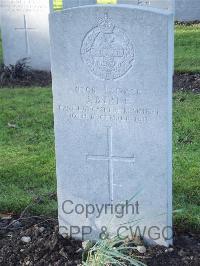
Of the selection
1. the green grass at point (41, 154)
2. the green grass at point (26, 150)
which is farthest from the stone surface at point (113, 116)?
the green grass at point (26, 150)

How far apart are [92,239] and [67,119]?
2.72ft

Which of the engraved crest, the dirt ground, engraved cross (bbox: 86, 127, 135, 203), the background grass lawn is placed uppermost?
the engraved crest

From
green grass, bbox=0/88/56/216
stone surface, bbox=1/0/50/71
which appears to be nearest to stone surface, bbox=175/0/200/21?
stone surface, bbox=1/0/50/71

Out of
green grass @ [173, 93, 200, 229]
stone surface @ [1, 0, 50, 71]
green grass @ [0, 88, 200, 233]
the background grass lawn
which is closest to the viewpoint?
green grass @ [173, 93, 200, 229]

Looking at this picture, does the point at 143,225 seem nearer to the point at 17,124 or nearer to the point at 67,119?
the point at 67,119

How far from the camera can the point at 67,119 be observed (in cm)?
375

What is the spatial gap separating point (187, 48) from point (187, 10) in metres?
4.87

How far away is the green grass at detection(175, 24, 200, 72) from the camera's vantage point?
923 cm

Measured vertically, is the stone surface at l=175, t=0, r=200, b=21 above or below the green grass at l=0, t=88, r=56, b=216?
above

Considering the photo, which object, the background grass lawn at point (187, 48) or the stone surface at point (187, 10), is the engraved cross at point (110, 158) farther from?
the stone surface at point (187, 10)

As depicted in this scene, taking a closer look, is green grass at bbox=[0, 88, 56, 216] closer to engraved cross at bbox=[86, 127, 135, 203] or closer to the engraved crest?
engraved cross at bbox=[86, 127, 135, 203]

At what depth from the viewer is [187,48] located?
10789mm

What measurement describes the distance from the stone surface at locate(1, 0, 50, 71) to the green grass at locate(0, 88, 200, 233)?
5.74 feet

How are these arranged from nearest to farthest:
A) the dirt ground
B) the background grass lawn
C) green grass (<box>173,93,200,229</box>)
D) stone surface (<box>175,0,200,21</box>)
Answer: the dirt ground < green grass (<box>173,93,200,229</box>) < the background grass lawn < stone surface (<box>175,0,200,21</box>)
